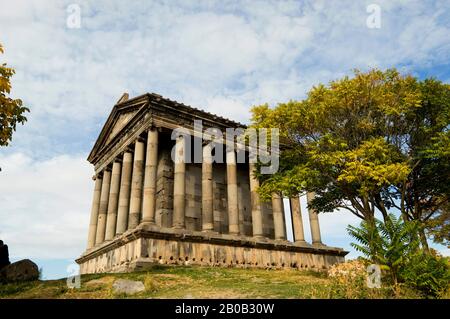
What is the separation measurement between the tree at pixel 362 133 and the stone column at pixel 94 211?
50.8 ft

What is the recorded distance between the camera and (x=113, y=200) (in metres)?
26.2

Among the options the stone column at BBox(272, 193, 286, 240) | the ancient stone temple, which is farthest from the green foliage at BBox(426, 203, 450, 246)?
the stone column at BBox(272, 193, 286, 240)

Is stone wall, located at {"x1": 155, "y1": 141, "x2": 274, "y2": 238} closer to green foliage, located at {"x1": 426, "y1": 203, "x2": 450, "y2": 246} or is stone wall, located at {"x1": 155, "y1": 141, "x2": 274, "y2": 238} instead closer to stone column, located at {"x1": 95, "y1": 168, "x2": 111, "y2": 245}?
stone column, located at {"x1": 95, "y1": 168, "x2": 111, "y2": 245}

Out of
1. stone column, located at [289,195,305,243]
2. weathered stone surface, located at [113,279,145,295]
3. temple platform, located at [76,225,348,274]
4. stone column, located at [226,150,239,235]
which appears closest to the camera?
weathered stone surface, located at [113,279,145,295]

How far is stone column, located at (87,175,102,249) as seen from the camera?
27.6 meters

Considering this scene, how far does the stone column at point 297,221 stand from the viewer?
26594 mm

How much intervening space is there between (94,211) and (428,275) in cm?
2490

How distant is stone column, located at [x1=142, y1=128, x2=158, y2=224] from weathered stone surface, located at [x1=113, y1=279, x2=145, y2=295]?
24.8ft

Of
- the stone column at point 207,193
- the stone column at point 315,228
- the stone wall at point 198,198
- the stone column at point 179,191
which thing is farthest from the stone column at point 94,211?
the stone column at point 315,228

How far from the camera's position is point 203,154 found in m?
24.8

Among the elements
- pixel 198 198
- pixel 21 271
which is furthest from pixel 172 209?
pixel 21 271
